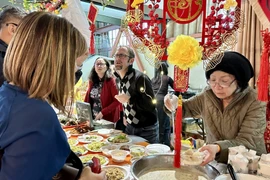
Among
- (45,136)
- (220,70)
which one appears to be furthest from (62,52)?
(220,70)

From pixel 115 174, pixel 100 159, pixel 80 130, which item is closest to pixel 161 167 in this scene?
pixel 115 174

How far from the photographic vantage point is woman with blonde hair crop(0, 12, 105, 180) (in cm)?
62

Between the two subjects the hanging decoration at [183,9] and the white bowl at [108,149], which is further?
the white bowl at [108,149]

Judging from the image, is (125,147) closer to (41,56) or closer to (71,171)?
(71,171)

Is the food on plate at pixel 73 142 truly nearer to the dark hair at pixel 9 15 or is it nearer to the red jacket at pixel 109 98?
the red jacket at pixel 109 98

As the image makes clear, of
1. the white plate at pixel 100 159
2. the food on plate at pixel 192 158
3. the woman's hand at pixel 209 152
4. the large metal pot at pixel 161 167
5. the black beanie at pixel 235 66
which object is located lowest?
the white plate at pixel 100 159

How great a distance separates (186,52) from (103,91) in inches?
76.0

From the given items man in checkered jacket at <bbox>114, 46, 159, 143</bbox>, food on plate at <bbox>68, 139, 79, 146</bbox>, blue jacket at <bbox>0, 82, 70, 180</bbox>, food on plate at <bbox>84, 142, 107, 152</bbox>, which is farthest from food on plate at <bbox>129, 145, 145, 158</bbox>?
blue jacket at <bbox>0, 82, 70, 180</bbox>

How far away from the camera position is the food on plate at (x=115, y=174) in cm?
119

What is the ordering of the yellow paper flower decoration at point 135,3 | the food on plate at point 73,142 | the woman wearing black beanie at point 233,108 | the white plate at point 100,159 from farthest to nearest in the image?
the food on plate at point 73,142 → the white plate at point 100,159 → the woman wearing black beanie at point 233,108 → the yellow paper flower decoration at point 135,3

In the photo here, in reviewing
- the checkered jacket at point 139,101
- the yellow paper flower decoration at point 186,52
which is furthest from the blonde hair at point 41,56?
the checkered jacket at point 139,101

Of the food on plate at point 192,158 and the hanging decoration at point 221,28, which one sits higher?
the hanging decoration at point 221,28

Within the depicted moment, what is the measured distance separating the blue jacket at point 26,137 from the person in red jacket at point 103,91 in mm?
1976

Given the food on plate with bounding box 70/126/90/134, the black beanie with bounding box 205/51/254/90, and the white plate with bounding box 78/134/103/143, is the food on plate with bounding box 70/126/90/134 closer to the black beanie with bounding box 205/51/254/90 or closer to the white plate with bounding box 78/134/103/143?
the white plate with bounding box 78/134/103/143
